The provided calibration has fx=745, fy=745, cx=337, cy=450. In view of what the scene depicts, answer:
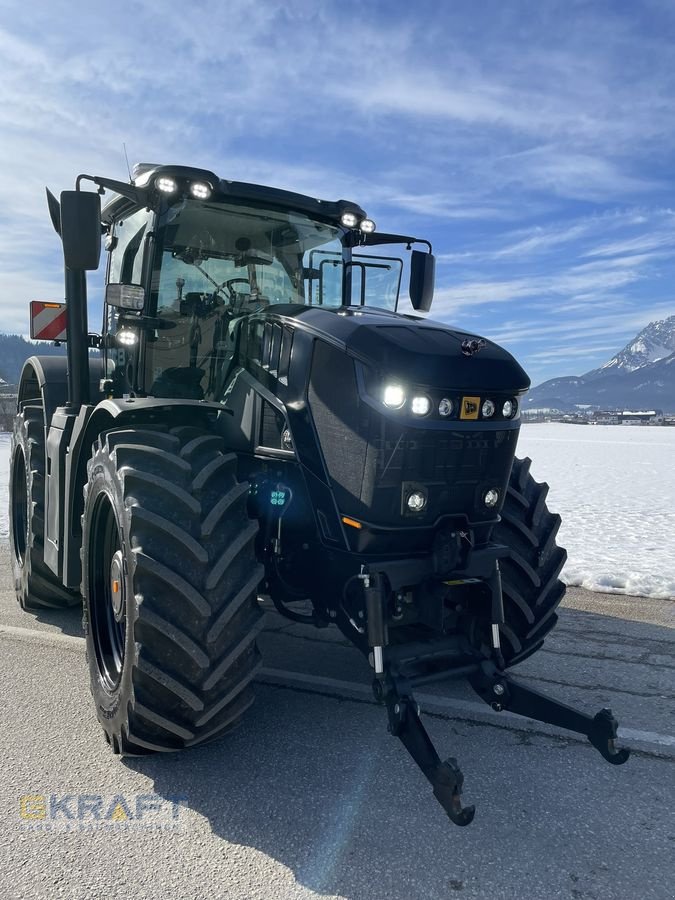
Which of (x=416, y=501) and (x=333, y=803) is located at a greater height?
(x=416, y=501)

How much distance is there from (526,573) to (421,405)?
1.27 meters

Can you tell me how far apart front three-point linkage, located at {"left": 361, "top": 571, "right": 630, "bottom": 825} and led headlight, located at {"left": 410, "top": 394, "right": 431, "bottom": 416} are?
0.69 m

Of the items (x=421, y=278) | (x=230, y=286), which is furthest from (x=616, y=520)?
(x=230, y=286)

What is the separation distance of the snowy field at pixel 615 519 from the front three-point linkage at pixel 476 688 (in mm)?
3426

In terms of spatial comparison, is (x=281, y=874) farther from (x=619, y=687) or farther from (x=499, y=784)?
(x=619, y=687)

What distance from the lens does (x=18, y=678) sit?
13.7 ft

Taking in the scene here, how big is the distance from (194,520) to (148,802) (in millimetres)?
1103

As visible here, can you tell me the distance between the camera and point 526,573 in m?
3.79

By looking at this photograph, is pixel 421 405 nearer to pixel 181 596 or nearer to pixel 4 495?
pixel 181 596

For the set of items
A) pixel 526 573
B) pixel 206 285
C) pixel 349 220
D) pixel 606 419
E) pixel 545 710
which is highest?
pixel 349 220

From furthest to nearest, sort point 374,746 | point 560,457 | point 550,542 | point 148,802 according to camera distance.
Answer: point 560,457 → point 550,542 → point 374,746 → point 148,802

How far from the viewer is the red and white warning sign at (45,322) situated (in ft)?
18.3

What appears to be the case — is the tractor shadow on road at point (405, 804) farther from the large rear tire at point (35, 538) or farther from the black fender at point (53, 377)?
the black fender at point (53, 377)

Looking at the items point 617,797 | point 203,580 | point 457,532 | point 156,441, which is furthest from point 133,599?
point 617,797
